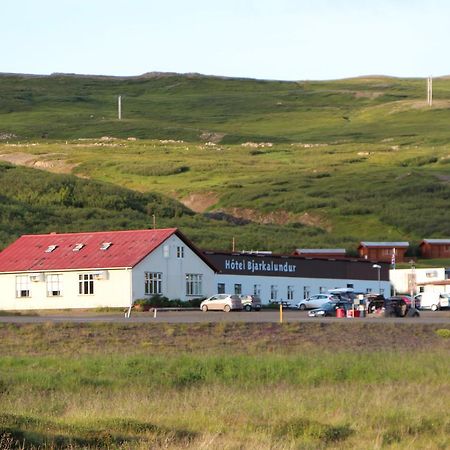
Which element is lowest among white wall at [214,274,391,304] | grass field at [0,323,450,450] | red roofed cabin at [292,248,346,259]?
grass field at [0,323,450,450]

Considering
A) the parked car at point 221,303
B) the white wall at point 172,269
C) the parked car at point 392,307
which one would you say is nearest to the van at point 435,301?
the white wall at point 172,269

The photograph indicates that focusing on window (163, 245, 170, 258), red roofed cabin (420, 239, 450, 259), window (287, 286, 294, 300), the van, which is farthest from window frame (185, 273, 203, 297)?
red roofed cabin (420, 239, 450, 259)

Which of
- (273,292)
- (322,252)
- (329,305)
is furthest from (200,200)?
(329,305)

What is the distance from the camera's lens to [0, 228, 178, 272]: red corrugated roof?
6635 centimetres

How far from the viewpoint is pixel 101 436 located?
20.4 metres

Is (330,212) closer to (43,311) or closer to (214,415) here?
(43,311)

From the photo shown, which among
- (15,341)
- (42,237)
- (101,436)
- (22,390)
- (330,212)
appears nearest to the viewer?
(101,436)

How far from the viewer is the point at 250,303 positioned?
67188 mm

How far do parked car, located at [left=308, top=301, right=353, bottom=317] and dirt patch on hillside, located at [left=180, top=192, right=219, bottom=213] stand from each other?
75387 mm

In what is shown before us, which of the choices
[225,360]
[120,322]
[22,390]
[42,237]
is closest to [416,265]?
[42,237]

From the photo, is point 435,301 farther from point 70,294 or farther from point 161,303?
point 70,294

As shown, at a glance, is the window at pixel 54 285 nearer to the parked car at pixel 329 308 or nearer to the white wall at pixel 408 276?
the parked car at pixel 329 308

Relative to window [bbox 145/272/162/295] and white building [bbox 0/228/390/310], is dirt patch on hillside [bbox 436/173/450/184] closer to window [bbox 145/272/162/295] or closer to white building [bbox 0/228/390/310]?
white building [bbox 0/228/390/310]

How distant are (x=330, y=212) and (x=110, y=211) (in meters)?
29.9
